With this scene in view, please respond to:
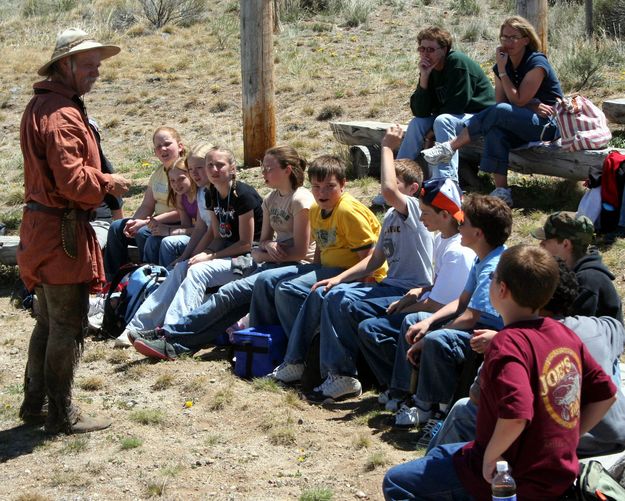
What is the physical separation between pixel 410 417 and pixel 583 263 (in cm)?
124

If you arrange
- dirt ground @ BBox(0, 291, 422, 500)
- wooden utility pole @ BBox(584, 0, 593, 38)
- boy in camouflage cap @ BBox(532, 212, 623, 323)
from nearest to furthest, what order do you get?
boy in camouflage cap @ BBox(532, 212, 623, 323) < dirt ground @ BBox(0, 291, 422, 500) < wooden utility pole @ BBox(584, 0, 593, 38)

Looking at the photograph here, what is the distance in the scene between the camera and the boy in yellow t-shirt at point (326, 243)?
6195 mm

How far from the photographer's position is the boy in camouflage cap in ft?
14.8

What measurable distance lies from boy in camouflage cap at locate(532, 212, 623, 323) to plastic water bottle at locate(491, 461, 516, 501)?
1438 millimetres

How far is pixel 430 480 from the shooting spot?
361cm

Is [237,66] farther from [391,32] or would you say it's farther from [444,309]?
[444,309]

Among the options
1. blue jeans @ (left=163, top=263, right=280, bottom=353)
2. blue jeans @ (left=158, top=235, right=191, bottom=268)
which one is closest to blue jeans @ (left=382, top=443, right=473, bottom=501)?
blue jeans @ (left=163, top=263, right=280, bottom=353)

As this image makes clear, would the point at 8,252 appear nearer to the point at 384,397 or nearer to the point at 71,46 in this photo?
the point at 71,46

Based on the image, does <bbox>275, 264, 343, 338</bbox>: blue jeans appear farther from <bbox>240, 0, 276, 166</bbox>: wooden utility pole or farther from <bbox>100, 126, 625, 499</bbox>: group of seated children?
<bbox>240, 0, 276, 166</bbox>: wooden utility pole

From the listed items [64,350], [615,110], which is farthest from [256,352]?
[615,110]

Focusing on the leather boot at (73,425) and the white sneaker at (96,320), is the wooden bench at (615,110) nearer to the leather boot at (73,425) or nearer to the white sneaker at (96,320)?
the white sneaker at (96,320)

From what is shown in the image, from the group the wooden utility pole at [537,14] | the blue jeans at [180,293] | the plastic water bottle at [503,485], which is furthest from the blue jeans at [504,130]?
the plastic water bottle at [503,485]

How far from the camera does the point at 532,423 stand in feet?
11.0

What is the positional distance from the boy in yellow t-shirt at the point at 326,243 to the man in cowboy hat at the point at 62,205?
1.35 m
